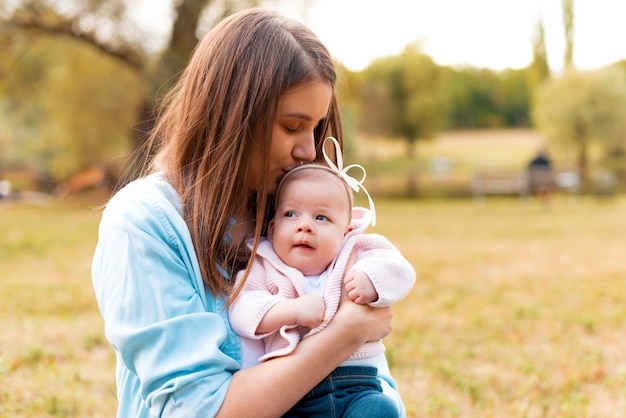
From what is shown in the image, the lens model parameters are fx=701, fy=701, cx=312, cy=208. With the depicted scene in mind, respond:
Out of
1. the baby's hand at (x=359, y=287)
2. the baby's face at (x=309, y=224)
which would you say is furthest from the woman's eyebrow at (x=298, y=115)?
the baby's hand at (x=359, y=287)

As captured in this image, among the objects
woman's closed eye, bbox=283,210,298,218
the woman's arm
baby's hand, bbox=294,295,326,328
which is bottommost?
the woman's arm

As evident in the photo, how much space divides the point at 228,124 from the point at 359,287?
1.64 ft

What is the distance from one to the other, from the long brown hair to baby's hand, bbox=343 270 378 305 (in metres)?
0.25

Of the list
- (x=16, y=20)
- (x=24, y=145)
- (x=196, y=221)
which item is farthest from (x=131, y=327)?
(x=24, y=145)

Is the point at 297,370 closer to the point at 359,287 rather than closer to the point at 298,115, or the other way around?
the point at 359,287

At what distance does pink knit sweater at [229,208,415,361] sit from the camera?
1630 mm

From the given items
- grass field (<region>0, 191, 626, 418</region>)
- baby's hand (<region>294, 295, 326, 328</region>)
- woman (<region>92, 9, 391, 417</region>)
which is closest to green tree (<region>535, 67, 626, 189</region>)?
grass field (<region>0, 191, 626, 418</region>)

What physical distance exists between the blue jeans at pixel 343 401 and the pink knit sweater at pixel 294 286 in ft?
0.23

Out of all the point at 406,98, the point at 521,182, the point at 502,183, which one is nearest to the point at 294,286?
the point at 521,182

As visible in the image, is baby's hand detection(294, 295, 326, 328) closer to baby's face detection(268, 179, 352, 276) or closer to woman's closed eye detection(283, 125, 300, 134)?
baby's face detection(268, 179, 352, 276)

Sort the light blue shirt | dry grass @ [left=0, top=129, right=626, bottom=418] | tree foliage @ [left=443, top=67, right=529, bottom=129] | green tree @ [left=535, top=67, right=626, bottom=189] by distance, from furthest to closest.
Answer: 1. tree foliage @ [left=443, top=67, right=529, bottom=129]
2. green tree @ [left=535, top=67, right=626, bottom=189]
3. dry grass @ [left=0, top=129, right=626, bottom=418]
4. the light blue shirt

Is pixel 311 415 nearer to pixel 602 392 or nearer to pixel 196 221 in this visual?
pixel 196 221

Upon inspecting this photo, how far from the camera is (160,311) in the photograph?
1496 millimetres

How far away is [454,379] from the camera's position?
12.4 feet
